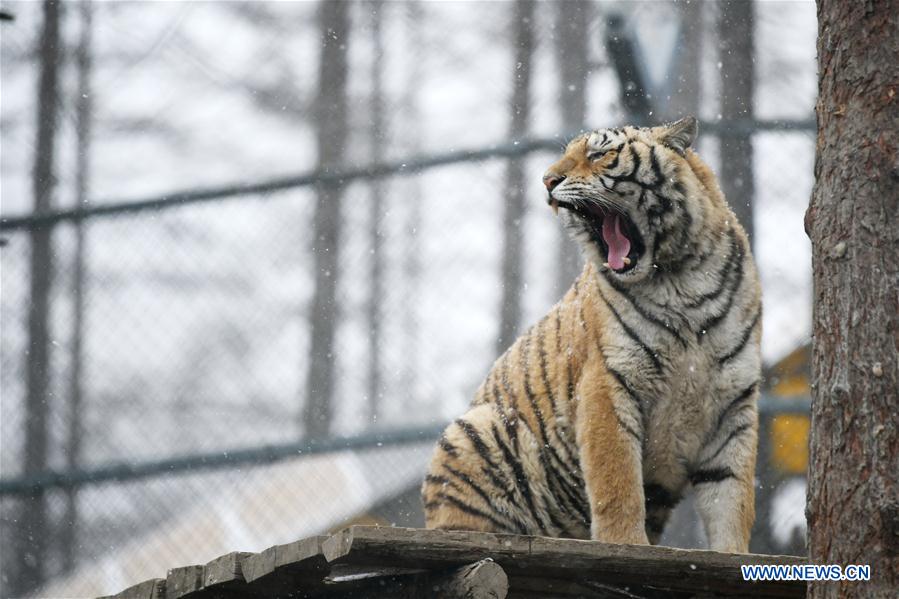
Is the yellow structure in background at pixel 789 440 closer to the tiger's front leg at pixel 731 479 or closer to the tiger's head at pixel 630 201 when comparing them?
the tiger's front leg at pixel 731 479

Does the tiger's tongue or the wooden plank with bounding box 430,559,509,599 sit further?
the tiger's tongue

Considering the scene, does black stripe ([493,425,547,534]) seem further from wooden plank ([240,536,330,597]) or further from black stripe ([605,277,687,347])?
wooden plank ([240,536,330,597])

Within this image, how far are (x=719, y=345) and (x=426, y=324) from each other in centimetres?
196

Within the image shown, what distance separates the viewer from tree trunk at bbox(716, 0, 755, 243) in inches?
185

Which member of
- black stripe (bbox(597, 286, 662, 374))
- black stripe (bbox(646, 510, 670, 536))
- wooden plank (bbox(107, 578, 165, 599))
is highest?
black stripe (bbox(597, 286, 662, 374))

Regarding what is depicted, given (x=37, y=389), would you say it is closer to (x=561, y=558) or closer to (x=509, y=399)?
(x=509, y=399)

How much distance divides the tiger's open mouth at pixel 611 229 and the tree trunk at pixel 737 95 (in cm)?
154

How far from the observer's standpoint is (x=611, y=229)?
3.25 metres

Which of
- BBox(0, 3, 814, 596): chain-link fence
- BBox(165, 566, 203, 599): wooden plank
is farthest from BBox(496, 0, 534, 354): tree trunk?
BBox(165, 566, 203, 599): wooden plank

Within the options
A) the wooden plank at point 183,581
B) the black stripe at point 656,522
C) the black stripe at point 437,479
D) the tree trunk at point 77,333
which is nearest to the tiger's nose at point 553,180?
the black stripe at point 437,479

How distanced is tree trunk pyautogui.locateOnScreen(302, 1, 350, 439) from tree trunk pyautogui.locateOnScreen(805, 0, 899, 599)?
2850 millimetres

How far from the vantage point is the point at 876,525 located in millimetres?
2207

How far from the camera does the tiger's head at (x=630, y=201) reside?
3203 millimetres

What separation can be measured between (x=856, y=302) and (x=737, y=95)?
9.08 feet
